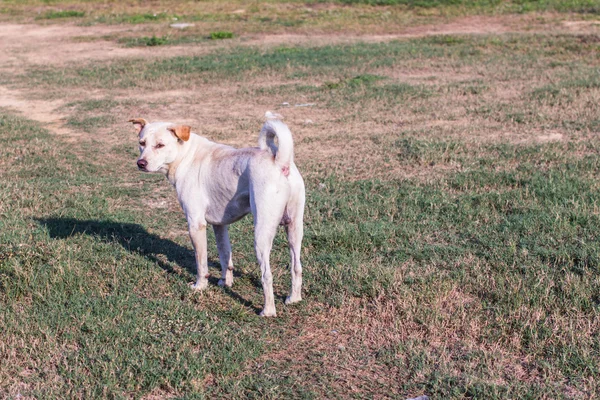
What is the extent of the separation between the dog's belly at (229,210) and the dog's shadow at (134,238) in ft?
2.22

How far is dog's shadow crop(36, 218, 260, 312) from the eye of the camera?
6001 mm

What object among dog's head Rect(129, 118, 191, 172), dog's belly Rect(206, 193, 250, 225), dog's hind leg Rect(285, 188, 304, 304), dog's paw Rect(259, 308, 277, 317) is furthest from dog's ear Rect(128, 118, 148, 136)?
dog's paw Rect(259, 308, 277, 317)

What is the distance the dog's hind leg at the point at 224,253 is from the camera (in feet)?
17.7

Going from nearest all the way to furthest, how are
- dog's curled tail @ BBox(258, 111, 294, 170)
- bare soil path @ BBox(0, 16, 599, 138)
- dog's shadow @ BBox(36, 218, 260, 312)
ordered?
dog's curled tail @ BBox(258, 111, 294, 170)
dog's shadow @ BBox(36, 218, 260, 312)
bare soil path @ BBox(0, 16, 599, 138)

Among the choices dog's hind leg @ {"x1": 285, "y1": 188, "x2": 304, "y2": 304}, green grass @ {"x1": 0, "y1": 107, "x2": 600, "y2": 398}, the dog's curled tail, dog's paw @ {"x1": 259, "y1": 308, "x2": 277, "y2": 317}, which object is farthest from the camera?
dog's paw @ {"x1": 259, "y1": 308, "x2": 277, "y2": 317}

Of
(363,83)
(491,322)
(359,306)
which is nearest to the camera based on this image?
(491,322)

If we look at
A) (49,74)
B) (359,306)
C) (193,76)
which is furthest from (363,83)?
(359,306)

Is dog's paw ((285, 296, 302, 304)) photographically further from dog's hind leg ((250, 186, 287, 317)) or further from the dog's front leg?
the dog's front leg

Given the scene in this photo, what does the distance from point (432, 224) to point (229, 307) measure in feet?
7.63

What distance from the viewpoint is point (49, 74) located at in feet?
51.8

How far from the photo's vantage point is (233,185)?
4945mm

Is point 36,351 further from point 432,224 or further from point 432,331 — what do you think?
point 432,224

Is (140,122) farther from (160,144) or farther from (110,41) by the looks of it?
(110,41)

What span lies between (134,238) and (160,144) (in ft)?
5.23
